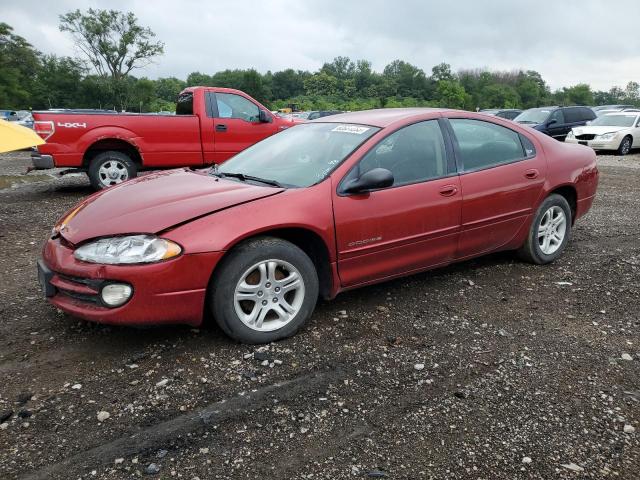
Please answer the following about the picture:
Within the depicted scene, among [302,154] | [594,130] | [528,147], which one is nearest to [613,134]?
[594,130]

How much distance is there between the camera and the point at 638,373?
2916 mm

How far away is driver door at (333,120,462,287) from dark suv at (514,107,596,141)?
14.3 meters

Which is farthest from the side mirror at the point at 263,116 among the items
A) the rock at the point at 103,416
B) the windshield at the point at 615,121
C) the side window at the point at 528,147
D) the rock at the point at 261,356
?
the windshield at the point at 615,121

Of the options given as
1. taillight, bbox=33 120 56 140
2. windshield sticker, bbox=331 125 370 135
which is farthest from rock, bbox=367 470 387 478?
taillight, bbox=33 120 56 140

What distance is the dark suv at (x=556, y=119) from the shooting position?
55.4 ft

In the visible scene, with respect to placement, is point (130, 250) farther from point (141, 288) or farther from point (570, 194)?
point (570, 194)

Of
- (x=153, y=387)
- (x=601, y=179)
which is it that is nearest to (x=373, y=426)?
(x=153, y=387)

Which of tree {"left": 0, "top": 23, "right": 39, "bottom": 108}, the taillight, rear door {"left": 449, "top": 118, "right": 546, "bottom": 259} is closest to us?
rear door {"left": 449, "top": 118, "right": 546, "bottom": 259}

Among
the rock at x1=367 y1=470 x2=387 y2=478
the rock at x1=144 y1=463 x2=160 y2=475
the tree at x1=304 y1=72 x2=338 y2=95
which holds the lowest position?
the rock at x1=367 y1=470 x2=387 y2=478

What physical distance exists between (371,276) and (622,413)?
5.49ft

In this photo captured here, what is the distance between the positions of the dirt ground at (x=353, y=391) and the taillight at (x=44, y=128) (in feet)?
14.3

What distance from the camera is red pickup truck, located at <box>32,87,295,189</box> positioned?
7.80 metres

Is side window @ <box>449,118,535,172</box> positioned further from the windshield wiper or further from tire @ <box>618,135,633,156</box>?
tire @ <box>618,135,633,156</box>

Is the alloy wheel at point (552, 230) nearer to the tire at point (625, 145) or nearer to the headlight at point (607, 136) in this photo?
the headlight at point (607, 136)
